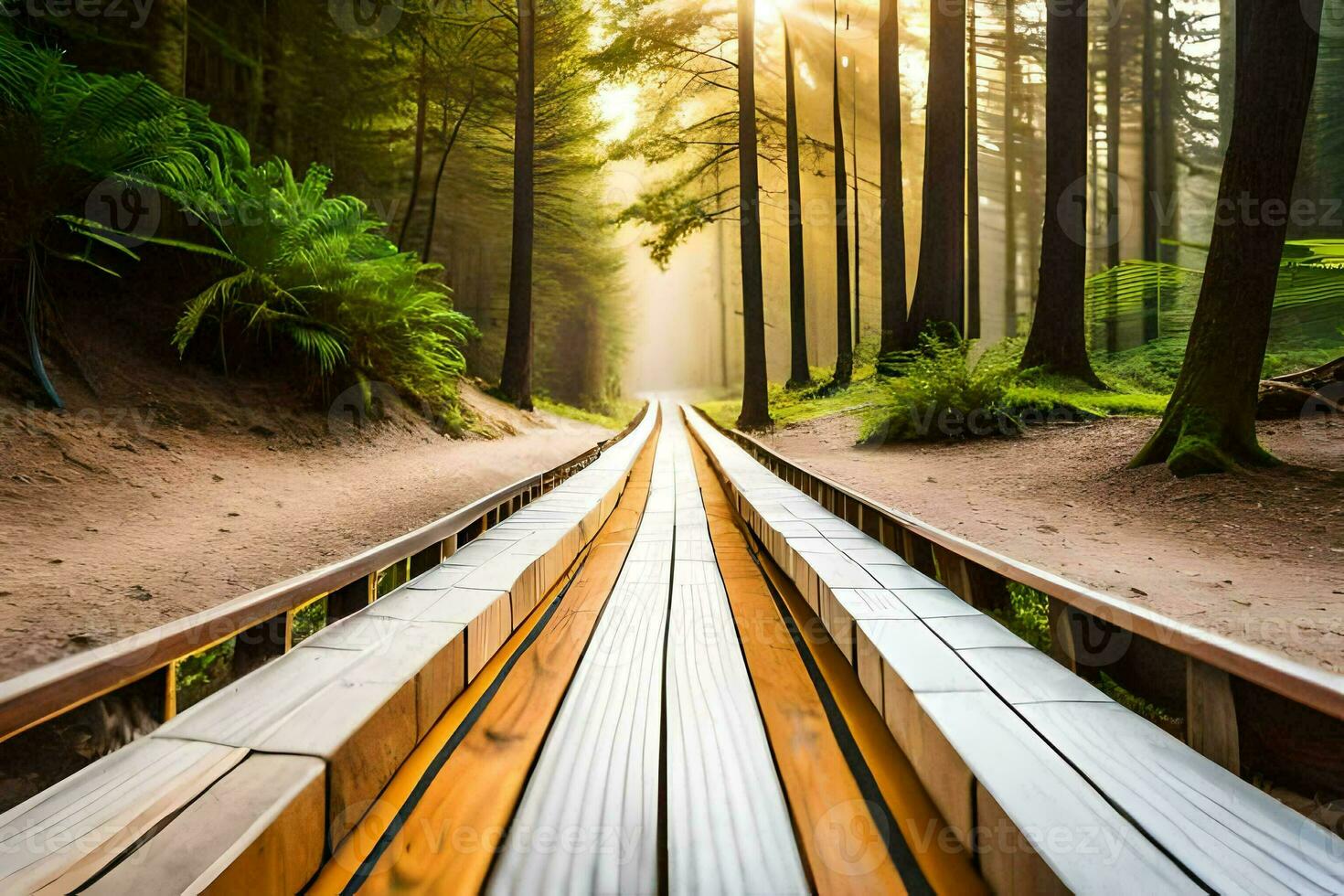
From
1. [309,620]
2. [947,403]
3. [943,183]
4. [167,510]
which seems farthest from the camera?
[943,183]

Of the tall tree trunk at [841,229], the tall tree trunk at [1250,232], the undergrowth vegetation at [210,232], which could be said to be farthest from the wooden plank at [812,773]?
the tall tree trunk at [841,229]

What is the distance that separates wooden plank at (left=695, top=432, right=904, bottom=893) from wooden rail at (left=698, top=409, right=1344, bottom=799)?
0.68 metres

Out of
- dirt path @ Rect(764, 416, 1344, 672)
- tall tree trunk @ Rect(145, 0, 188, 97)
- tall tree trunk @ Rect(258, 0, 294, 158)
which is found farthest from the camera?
tall tree trunk @ Rect(258, 0, 294, 158)

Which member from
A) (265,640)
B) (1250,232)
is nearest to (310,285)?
(265,640)

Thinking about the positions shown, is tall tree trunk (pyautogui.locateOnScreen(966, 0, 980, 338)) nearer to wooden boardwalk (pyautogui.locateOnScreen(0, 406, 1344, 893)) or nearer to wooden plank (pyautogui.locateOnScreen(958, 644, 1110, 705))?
wooden plank (pyautogui.locateOnScreen(958, 644, 1110, 705))

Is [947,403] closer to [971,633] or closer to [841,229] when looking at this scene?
[971,633]

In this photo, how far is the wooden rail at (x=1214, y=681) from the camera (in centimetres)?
105

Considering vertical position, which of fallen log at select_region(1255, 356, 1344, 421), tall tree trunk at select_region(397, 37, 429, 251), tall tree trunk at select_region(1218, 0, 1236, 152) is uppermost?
tall tree trunk at select_region(1218, 0, 1236, 152)

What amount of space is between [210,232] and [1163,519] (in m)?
8.33

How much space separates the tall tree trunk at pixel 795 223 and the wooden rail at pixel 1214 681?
15.1 m

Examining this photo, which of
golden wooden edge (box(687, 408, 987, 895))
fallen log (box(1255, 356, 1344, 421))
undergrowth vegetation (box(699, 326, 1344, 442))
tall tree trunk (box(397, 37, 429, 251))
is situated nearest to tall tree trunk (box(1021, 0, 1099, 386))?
undergrowth vegetation (box(699, 326, 1344, 442))

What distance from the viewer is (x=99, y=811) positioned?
0.94 metres

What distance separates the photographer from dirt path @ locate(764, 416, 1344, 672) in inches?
100

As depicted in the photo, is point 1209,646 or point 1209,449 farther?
point 1209,449
